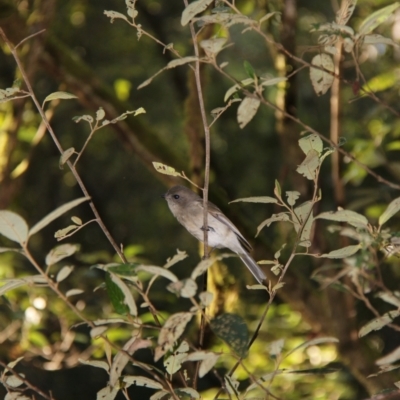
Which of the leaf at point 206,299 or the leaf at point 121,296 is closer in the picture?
the leaf at point 206,299

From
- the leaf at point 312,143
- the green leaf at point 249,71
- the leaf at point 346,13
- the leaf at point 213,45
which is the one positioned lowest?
the leaf at point 312,143

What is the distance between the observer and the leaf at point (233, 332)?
1.73 m

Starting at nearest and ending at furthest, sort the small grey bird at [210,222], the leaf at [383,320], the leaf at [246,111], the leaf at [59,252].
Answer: the leaf at [59,252] < the leaf at [383,320] < the leaf at [246,111] < the small grey bird at [210,222]

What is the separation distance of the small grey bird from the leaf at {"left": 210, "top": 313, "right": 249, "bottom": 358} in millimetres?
2320

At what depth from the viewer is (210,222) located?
4.51m

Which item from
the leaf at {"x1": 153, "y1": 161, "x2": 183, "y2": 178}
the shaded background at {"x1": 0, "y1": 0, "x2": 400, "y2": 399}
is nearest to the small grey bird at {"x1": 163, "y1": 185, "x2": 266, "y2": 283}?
the shaded background at {"x1": 0, "y1": 0, "x2": 400, "y2": 399}

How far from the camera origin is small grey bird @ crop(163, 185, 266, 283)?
13.8 ft

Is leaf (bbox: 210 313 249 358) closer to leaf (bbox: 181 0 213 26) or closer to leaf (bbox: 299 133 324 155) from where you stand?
leaf (bbox: 299 133 324 155)

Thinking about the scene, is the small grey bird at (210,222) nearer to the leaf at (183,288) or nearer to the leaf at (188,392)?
the leaf at (188,392)

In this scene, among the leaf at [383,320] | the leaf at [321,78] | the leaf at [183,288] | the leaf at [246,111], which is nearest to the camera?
the leaf at [183,288]

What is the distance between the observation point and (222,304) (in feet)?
15.3

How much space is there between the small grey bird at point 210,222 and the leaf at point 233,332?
7.61 feet

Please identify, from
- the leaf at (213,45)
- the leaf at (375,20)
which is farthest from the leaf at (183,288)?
the leaf at (375,20)

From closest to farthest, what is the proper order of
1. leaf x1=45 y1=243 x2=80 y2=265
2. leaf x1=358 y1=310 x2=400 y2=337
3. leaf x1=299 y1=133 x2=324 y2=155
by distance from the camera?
leaf x1=45 y1=243 x2=80 y2=265 → leaf x1=358 y1=310 x2=400 y2=337 → leaf x1=299 y1=133 x2=324 y2=155
